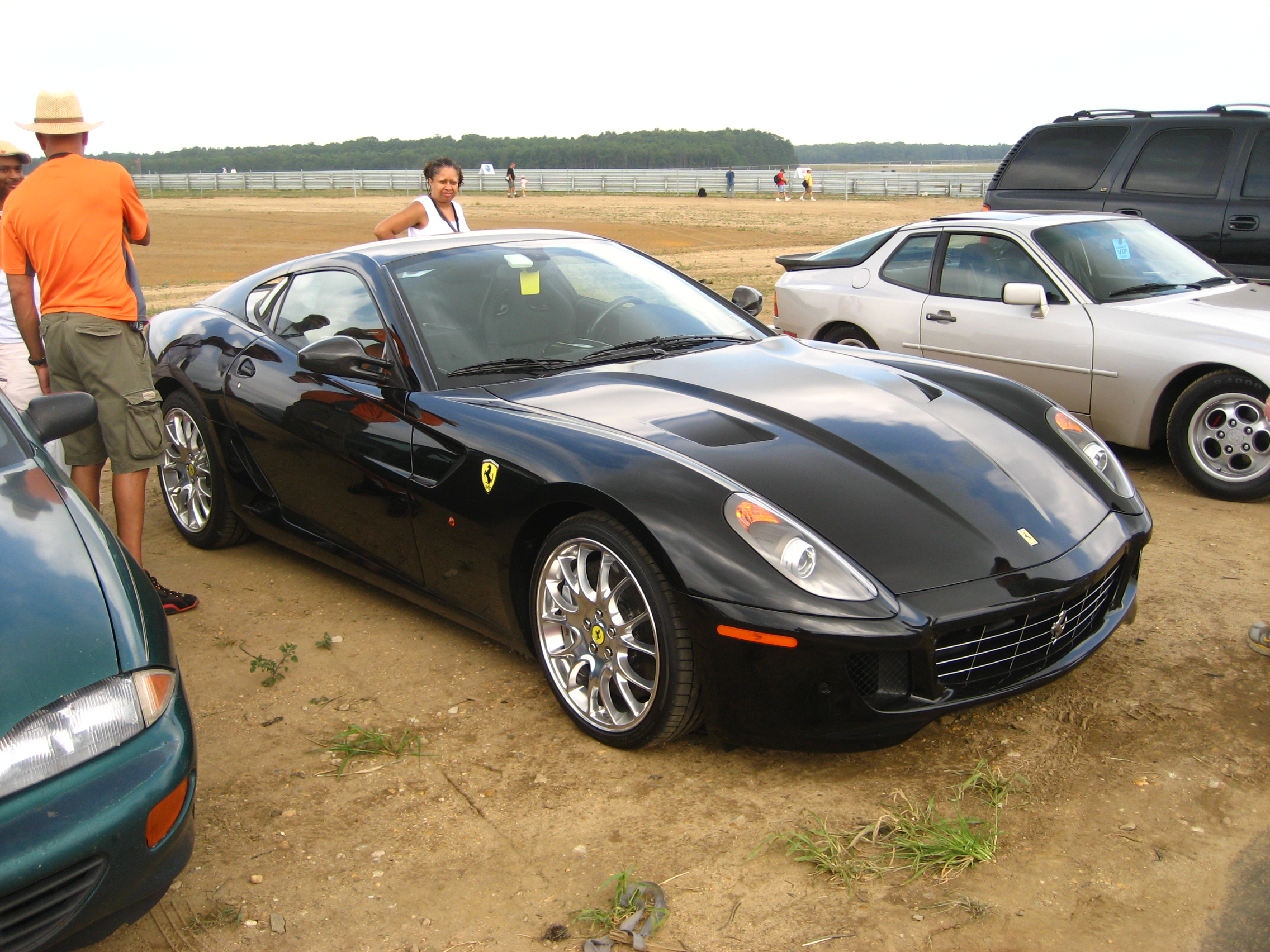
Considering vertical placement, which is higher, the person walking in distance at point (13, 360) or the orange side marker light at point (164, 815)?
the person walking in distance at point (13, 360)

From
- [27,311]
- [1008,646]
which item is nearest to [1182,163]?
[1008,646]

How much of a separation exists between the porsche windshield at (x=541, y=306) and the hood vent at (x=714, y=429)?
0.72m

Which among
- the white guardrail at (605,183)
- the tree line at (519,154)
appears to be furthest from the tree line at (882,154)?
the white guardrail at (605,183)

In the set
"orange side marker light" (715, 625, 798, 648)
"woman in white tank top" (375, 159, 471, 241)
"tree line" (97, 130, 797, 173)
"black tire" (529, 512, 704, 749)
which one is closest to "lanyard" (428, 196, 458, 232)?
"woman in white tank top" (375, 159, 471, 241)

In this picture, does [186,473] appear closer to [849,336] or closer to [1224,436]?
[849,336]

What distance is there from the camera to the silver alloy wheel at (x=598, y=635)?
3123 mm

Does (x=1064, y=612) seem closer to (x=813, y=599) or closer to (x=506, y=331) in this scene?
(x=813, y=599)

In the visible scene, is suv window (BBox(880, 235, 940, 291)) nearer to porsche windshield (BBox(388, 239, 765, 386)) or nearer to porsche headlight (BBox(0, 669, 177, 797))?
porsche windshield (BBox(388, 239, 765, 386))

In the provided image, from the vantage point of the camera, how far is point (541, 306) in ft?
13.9

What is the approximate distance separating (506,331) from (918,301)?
351 cm

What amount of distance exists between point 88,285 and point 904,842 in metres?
3.50

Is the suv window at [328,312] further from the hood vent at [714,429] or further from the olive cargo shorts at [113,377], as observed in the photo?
the hood vent at [714,429]

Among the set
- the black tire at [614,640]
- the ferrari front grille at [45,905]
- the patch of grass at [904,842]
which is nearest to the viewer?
the ferrari front grille at [45,905]

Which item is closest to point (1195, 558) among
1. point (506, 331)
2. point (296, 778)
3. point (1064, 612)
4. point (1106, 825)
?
point (1064, 612)
